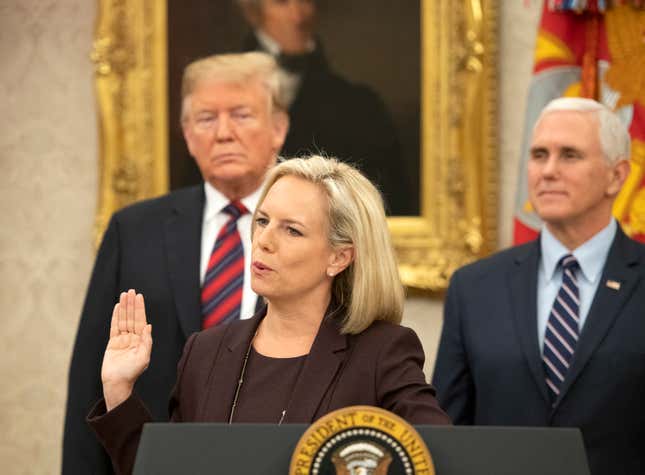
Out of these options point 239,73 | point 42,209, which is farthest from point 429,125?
point 42,209

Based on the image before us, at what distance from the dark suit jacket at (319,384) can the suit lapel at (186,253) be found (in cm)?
100

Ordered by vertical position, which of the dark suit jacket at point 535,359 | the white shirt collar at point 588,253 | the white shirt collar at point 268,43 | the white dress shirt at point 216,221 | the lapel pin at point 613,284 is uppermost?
the white shirt collar at point 268,43

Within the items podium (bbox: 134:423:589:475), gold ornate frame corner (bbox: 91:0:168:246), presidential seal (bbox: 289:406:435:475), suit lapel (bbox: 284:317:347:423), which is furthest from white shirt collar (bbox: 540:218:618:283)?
gold ornate frame corner (bbox: 91:0:168:246)

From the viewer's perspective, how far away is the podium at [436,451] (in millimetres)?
2354

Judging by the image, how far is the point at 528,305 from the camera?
4328mm

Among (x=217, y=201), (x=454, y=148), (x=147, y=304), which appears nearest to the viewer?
(x=147, y=304)

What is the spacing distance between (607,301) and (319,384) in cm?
161

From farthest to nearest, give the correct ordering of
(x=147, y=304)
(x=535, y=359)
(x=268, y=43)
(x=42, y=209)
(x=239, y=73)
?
(x=42, y=209), (x=268, y=43), (x=239, y=73), (x=147, y=304), (x=535, y=359)

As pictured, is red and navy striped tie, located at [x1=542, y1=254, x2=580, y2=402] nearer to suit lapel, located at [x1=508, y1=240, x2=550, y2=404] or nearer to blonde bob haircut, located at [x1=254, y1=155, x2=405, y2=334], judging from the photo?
suit lapel, located at [x1=508, y1=240, x2=550, y2=404]

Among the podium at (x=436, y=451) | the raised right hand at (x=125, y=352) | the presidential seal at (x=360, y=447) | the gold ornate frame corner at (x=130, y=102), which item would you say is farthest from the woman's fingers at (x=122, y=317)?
the gold ornate frame corner at (x=130, y=102)

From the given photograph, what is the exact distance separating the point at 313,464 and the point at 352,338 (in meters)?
0.89

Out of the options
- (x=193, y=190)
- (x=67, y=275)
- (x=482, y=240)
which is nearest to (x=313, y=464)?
(x=193, y=190)

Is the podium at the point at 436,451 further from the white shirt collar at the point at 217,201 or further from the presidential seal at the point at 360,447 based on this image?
the white shirt collar at the point at 217,201

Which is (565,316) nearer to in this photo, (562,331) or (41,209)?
(562,331)
